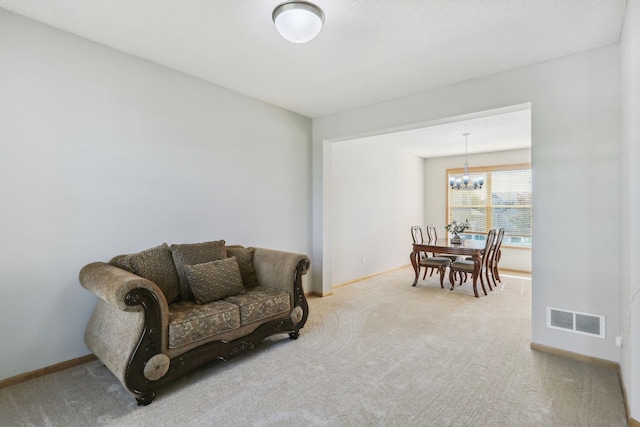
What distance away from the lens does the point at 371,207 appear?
6.12 meters

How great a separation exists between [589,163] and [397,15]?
6.70 ft

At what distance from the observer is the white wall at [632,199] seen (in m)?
1.81

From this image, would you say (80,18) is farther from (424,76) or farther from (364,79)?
(424,76)

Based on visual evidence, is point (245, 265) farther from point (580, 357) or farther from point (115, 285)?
point (580, 357)

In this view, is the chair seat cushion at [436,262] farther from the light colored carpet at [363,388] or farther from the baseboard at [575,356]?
the baseboard at [575,356]

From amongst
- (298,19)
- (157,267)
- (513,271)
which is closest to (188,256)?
(157,267)

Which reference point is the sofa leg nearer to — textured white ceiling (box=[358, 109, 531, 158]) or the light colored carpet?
the light colored carpet

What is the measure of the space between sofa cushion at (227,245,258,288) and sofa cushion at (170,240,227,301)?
0.28 metres

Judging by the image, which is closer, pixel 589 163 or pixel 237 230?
pixel 589 163

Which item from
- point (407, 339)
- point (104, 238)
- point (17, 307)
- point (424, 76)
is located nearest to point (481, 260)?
point (407, 339)

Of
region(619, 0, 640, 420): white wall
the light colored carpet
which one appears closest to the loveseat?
the light colored carpet

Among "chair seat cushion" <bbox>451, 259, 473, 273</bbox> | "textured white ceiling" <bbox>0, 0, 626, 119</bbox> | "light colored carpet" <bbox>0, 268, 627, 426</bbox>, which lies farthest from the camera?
"chair seat cushion" <bbox>451, 259, 473, 273</bbox>

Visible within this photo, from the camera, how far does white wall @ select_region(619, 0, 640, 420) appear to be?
1812 mm

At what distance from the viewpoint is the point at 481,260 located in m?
4.91
